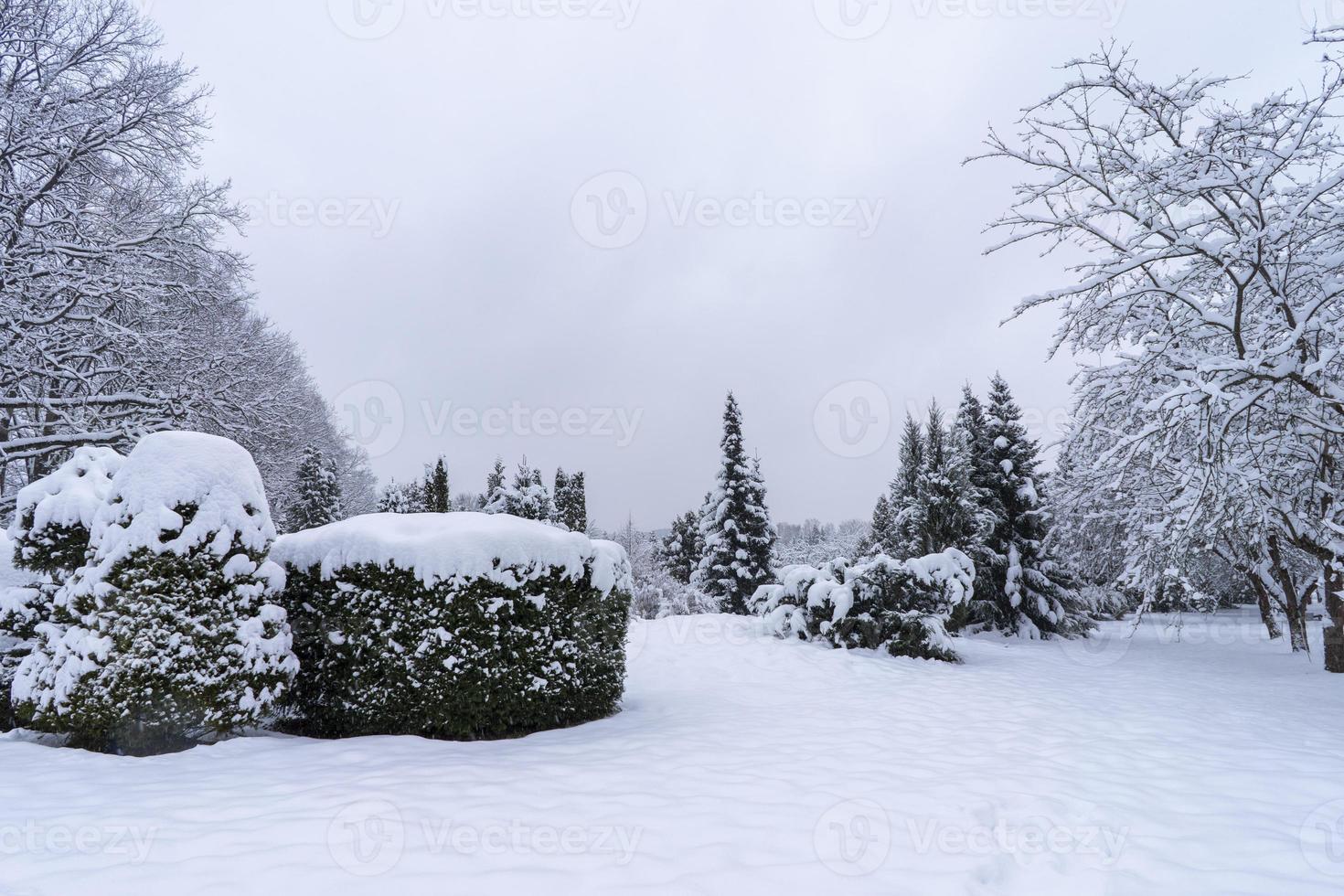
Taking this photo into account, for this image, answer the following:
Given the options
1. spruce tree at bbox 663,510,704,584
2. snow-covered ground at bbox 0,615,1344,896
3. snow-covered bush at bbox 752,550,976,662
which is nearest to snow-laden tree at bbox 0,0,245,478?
snow-covered ground at bbox 0,615,1344,896

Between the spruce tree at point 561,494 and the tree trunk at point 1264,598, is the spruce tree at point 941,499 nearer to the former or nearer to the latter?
the tree trunk at point 1264,598

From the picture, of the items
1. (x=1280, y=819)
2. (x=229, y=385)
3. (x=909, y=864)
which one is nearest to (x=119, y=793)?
(x=909, y=864)

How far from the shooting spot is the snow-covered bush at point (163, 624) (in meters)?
4.55

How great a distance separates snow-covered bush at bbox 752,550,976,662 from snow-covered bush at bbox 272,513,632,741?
6.39 m

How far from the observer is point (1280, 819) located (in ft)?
11.6

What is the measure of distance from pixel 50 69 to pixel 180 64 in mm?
1686

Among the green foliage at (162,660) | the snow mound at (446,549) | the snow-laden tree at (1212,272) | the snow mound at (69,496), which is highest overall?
the snow-laden tree at (1212,272)

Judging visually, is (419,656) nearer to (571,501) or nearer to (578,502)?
(578,502)

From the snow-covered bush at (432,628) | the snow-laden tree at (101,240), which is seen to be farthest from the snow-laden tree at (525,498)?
the snow-covered bush at (432,628)

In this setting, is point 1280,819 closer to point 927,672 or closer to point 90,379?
point 927,672

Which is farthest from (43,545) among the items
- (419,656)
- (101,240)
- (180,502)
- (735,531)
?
(735,531)

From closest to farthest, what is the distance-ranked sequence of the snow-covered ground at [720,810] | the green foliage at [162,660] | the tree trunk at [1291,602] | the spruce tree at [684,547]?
the snow-covered ground at [720,810] < the green foliage at [162,660] < the tree trunk at [1291,602] < the spruce tree at [684,547]

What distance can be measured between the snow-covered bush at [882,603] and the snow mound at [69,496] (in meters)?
9.50

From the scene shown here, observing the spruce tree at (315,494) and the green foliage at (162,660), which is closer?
the green foliage at (162,660)
